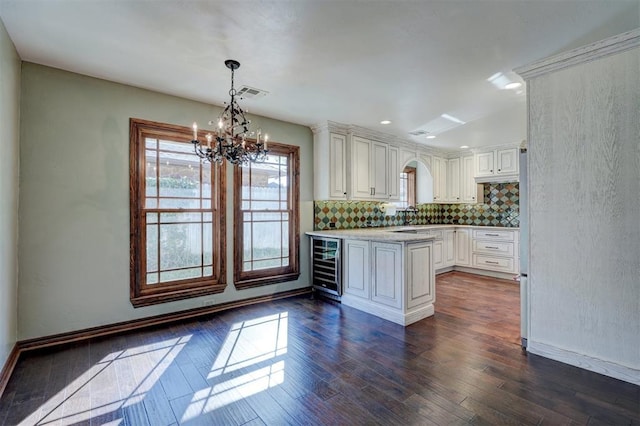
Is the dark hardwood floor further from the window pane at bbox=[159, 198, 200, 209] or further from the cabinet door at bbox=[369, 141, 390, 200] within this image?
the cabinet door at bbox=[369, 141, 390, 200]

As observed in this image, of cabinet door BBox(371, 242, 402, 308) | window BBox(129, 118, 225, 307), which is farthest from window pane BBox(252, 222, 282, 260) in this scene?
cabinet door BBox(371, 242, 402, 308)

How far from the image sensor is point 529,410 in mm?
1888

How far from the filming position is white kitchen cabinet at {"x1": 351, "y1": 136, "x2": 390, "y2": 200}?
4742mm

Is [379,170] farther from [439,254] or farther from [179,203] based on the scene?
[179,203]

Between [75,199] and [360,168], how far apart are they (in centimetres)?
355

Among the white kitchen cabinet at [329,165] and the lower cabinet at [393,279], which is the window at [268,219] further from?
the lower cabinet at [393,279]

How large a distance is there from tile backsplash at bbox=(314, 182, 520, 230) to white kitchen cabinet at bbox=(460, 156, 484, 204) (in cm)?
22

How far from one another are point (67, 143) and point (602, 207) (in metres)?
4.61

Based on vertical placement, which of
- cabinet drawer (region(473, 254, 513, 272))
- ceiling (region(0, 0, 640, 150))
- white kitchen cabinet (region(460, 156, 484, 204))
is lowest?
cabinet drawer (region(473, 254, 513, 272))

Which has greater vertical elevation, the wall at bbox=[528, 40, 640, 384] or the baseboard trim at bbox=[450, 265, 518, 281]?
the wall at bbox=[528, 40, 640, 384]

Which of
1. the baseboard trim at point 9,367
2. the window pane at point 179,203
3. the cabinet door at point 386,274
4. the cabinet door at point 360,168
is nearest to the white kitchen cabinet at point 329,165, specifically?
the cabinet door at point 360,168

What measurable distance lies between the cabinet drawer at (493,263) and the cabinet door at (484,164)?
1.59 meters

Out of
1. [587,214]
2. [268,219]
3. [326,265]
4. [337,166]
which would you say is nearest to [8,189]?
[268,219]

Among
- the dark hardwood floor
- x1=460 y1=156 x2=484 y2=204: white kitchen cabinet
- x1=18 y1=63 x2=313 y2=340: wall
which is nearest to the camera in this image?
the dark hardwood floor
